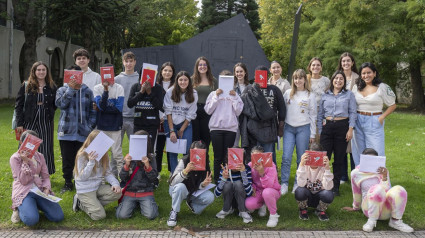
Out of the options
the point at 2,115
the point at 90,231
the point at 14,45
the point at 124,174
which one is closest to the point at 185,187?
the point at 124,174

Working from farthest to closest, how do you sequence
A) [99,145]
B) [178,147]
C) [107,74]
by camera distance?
[178,147] → [107,74] → [99,145]

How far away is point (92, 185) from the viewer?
5.00 m

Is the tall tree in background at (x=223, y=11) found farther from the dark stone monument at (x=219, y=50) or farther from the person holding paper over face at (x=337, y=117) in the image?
the person holding paper over face at (x=337, y=117)

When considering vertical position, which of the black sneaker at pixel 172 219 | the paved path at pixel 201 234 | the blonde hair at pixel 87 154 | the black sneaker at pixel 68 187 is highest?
the blonde hair at pixel 87 154

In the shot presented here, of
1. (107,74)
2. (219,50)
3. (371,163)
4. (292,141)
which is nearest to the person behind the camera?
(371,163)

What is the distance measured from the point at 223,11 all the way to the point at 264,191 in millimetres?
36866

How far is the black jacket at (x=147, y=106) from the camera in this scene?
229 inches

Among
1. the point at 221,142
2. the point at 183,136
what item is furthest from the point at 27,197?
the point at 221,142

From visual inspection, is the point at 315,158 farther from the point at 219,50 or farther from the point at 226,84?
the point at 219,50

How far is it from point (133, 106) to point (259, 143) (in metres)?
1.88

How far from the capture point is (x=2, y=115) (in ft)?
53.8

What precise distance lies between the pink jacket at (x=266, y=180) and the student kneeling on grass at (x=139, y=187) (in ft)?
4.09

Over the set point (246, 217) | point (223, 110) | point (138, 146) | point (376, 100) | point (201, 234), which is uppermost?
point (376, 100)

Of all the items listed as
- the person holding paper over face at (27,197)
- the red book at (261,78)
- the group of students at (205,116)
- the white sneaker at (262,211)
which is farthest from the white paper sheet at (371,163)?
the person holding paper over face at (27,197)
